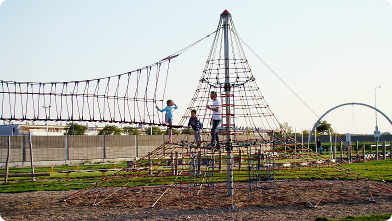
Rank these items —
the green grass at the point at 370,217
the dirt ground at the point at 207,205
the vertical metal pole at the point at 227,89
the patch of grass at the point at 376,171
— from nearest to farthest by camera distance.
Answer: the green grass at the point at 370,217 < the dirt ground at the point at 207,205 < the vertical metal pole at the point at 227,89 < the patch of grass at the point at 376,171

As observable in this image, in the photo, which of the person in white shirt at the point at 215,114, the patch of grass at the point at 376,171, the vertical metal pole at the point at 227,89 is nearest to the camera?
the vertical metal pole at the point at 227,89

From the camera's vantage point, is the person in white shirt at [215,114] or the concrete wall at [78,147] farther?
the concrete wall at [78,147]

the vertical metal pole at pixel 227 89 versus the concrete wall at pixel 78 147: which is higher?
the vertical metal pole at pixel 227 89

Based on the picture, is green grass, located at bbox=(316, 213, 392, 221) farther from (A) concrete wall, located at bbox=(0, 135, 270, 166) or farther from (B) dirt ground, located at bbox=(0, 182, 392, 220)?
(A) concrete wall, located at bbox=(0, 135, 270, 166)


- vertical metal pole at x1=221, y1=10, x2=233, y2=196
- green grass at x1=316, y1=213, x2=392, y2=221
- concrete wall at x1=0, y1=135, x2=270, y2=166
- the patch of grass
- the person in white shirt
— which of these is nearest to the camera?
green grass at x1=316, y1=213, x2=392, y2=221

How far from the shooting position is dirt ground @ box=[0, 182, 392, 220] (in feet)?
25.6

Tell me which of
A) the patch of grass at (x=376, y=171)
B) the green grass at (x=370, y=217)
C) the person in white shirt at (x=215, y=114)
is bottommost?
the patch of grass at (x=376, y=171)

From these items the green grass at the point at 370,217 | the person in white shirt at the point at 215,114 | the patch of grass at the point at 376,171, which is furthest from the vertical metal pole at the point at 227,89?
the patch of grass at the point at 376,171

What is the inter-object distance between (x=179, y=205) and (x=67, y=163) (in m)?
16.3

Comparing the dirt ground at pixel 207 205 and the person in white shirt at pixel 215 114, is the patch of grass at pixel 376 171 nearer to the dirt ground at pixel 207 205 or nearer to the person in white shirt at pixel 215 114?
the dirt ground at pixel 207 205

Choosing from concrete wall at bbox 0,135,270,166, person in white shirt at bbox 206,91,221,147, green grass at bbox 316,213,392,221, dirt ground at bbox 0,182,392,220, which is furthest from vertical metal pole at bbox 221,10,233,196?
concrete wall at bbox 0,135,270,166

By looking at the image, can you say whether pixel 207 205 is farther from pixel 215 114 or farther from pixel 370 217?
pixel 370 217

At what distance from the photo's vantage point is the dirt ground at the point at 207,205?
781 cm

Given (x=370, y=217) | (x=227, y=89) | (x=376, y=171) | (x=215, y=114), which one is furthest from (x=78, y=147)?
(x=370, y=217)
